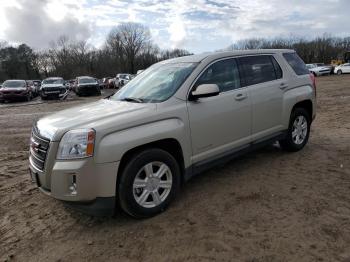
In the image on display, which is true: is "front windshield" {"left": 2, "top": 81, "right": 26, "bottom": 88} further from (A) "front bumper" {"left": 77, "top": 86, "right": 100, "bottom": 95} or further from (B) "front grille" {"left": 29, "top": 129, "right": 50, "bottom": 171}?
(B) "front grille" {"left": 29, "top": 129, "right": 50, "bottom": 171}

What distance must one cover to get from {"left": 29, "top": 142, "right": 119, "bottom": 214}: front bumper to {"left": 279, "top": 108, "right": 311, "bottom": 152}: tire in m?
3.63

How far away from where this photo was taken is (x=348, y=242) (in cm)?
346

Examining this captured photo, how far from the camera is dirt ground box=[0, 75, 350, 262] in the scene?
3469 mm

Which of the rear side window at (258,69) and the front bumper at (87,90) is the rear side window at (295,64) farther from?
the front bumper at (87,90)

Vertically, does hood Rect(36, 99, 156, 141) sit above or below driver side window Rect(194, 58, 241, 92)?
below

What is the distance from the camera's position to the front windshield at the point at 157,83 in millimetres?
4688

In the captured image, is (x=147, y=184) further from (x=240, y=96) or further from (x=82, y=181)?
(x=240, y=96)

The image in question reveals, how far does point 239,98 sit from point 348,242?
2420 millimetres

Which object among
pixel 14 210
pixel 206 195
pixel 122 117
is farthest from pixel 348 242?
pixel 14 210

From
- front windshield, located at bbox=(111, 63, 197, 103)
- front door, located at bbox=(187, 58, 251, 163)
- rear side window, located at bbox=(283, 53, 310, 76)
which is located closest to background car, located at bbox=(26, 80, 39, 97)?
front windshield, located at bbox=(111, 63, 197, 103)

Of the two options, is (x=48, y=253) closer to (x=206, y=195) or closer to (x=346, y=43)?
(x=206, y=195)

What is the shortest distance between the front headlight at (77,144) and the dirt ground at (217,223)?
92 centimetres

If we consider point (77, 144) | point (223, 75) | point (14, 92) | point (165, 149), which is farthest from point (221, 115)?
point (14, 92)

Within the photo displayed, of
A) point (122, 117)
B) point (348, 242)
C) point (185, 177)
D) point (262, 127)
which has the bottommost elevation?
point (348, 242)
